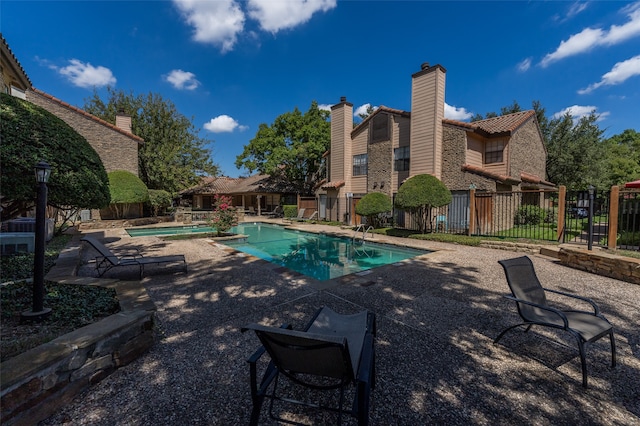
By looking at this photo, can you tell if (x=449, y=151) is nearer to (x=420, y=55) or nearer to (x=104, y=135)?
(x=420, y=55)

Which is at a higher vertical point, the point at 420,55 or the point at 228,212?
the point at 420,55

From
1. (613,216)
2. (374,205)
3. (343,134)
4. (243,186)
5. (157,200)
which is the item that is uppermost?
(343,134)

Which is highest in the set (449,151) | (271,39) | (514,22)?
(271,39)

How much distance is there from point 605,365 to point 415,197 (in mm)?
10062

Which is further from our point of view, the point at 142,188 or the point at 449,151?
the point at 142,188

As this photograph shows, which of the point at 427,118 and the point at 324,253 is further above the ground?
the point at 427,118

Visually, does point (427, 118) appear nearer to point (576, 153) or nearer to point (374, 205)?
point (374, 205)

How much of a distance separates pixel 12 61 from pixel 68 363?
11549 mm

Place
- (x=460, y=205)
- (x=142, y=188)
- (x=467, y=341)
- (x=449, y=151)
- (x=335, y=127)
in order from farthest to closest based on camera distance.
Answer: (x=335, y=127), (x=142, y=188), (x=449, y=151), (x=460, y=205), (x=467, y=341)

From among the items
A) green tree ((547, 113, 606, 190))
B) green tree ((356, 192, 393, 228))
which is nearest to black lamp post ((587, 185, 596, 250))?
green tree ((356, 192, 393, 228))

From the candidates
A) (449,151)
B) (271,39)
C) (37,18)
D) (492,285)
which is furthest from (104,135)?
(492,285)

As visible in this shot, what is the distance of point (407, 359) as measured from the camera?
119 inches

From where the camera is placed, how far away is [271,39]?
57.1ft

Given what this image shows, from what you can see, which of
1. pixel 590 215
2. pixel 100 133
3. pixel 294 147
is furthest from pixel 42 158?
pixel 294 147
